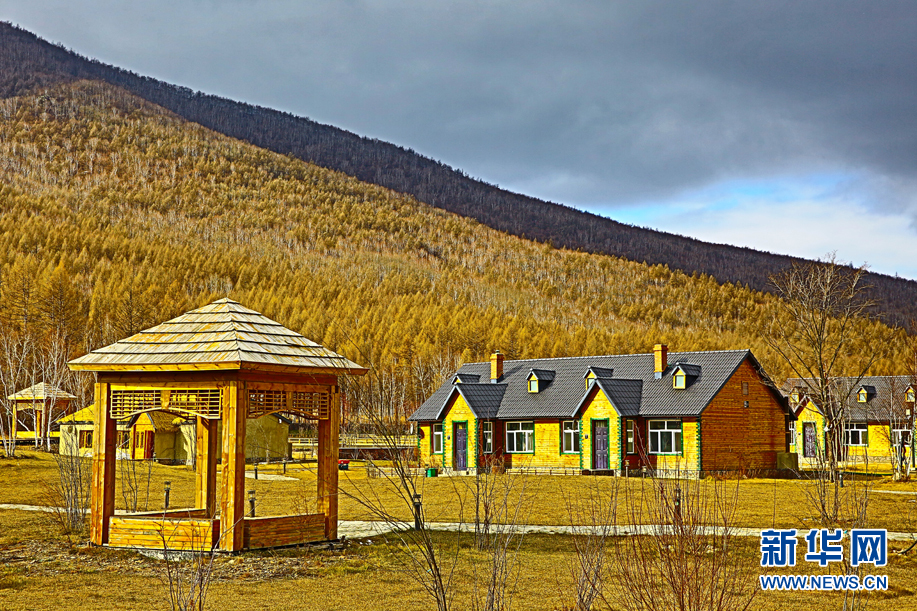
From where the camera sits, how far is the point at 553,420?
129 feet

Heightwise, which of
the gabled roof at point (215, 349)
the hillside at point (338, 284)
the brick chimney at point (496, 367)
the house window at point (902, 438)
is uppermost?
the hillside at point (338, 284)

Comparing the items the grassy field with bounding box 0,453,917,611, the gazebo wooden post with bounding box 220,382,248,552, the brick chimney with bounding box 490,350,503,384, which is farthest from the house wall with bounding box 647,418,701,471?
the gazebo wooden post with bounding box 220,382,248,552

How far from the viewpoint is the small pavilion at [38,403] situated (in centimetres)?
4262

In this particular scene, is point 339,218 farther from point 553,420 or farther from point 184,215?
point 553,420

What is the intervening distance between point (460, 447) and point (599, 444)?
7.20 m

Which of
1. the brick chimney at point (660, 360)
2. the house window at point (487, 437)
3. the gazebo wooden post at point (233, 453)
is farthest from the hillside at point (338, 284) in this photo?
the gazebo wooden post at point (233, 453)

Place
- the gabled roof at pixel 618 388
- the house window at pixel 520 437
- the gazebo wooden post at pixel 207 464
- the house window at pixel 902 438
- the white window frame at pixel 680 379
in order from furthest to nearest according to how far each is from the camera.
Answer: the house window at pixel 520 437
the white window frame at pixel 680 379
the house window at pixel 902 438
the gabled roof at pixel 618 388
the gazebo wooden post at pixel 207 464

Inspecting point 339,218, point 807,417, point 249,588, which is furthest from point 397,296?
point 249,588

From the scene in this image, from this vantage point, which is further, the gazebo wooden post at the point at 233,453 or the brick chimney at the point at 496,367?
the brick chimney at the point at 496,367

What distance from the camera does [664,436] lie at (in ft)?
121

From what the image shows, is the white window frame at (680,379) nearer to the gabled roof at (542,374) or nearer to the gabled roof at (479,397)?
the gabled roof at (542,374)

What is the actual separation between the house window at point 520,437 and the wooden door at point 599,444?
3.21 m

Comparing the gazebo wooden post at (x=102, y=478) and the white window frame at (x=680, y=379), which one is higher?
the white window frame at (x=680, y=379)

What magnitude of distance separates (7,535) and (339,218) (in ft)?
609
